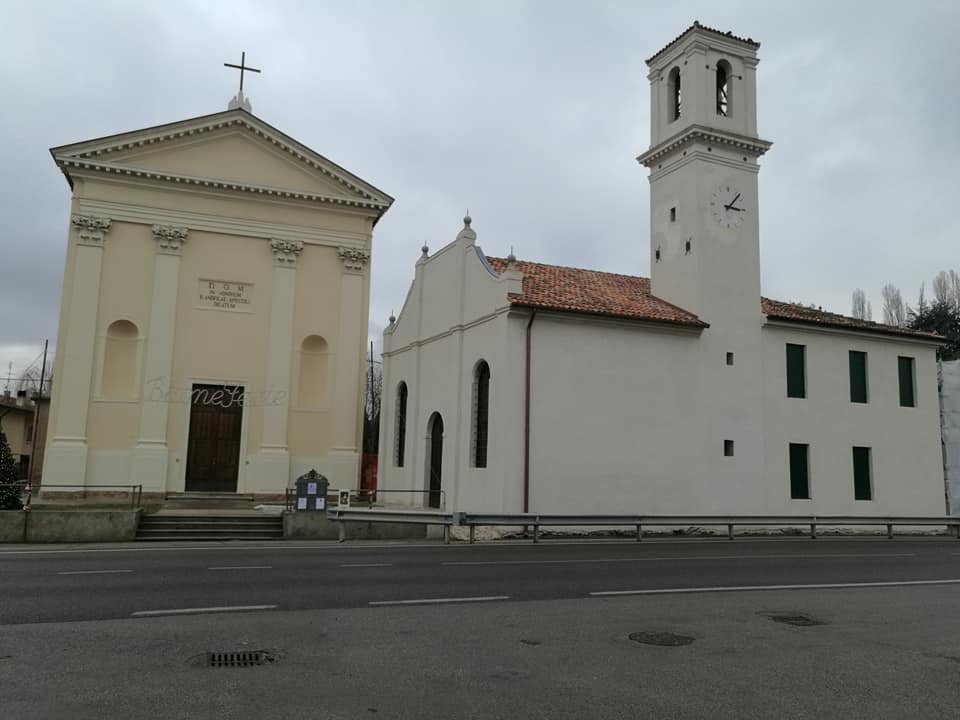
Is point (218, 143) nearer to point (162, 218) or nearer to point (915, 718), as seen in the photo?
point (162, 218)

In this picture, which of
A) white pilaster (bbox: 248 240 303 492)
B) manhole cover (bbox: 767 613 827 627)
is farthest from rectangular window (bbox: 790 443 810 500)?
white pilaster (bbox: 248 240 303 492)

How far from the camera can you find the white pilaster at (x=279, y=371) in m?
26.5

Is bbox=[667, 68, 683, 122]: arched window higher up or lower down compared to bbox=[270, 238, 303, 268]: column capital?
higher up

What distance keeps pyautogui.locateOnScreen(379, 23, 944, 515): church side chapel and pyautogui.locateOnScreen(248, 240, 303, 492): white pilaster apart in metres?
3.63

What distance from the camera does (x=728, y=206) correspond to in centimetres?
2442

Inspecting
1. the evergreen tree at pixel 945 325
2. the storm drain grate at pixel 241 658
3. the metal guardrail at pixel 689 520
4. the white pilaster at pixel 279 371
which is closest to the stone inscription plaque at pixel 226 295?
the white pilaster at pixel 279 371

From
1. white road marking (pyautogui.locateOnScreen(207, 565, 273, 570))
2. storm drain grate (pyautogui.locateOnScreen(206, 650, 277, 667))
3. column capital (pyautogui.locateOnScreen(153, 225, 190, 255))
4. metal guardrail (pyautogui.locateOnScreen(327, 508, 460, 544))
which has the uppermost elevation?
column capital (pyautogui.locateOnScreen(153, 225, 190, 255))

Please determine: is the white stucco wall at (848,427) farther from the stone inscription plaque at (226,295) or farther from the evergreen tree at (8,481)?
the evergreen tree at (8,481)

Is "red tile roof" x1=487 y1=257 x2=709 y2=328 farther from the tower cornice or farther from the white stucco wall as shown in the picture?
the tower cornice

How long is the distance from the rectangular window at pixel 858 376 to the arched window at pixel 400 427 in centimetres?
1515

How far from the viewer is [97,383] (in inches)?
1006

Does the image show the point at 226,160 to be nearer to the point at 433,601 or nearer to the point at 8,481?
the point at 8,481

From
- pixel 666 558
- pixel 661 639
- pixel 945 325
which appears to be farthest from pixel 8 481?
pixel 945 325

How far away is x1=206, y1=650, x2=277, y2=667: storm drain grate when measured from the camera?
6.23 metres
